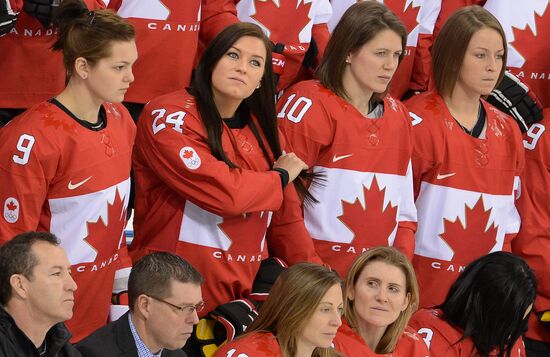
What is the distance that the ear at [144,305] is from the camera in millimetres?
4496

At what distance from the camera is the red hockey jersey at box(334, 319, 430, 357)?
5.07m

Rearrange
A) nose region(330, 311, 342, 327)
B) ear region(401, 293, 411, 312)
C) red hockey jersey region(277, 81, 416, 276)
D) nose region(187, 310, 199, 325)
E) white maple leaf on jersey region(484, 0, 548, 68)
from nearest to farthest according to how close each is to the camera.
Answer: nose region(187, 310, 199, 325), nose region(330, 311, 342, 327), ear region(401, 293, 411, 312), red hockey jersey region(277, 81, 416, 276), white maple leaf on jersey region(484, 0, 548, 68)

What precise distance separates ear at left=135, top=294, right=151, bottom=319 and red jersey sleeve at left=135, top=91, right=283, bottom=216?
0.59 m

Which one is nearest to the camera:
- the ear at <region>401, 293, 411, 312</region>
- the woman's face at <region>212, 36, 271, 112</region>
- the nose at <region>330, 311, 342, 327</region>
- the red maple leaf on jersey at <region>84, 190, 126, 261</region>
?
the nose at <region>330, 311, 342, 327</region>

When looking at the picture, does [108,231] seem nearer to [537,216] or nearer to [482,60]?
[482,60]

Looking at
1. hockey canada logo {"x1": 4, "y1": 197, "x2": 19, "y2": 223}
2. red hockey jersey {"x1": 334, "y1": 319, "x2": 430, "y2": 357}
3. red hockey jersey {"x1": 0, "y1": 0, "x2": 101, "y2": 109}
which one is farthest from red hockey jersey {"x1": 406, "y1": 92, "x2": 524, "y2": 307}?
hockey canada logo {"x1": 4, "y1": 197, "x2": 19, "y2": 223}

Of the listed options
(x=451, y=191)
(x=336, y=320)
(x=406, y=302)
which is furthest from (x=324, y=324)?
(x=451, y=191)

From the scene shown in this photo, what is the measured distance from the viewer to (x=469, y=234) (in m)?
5.95

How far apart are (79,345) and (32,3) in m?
1.34

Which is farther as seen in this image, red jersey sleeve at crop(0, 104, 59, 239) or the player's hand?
the player's hand

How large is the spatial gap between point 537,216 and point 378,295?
1.54 meters

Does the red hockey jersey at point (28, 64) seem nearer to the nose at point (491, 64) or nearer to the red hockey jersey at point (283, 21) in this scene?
the red hockey jersey at point (283, 21)

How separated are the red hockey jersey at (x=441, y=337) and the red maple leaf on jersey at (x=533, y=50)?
1556 millimetres

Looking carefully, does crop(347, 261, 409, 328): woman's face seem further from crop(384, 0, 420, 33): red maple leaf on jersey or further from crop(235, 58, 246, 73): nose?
crop(384, 0, 420, 33): red maple leaf on jersey
